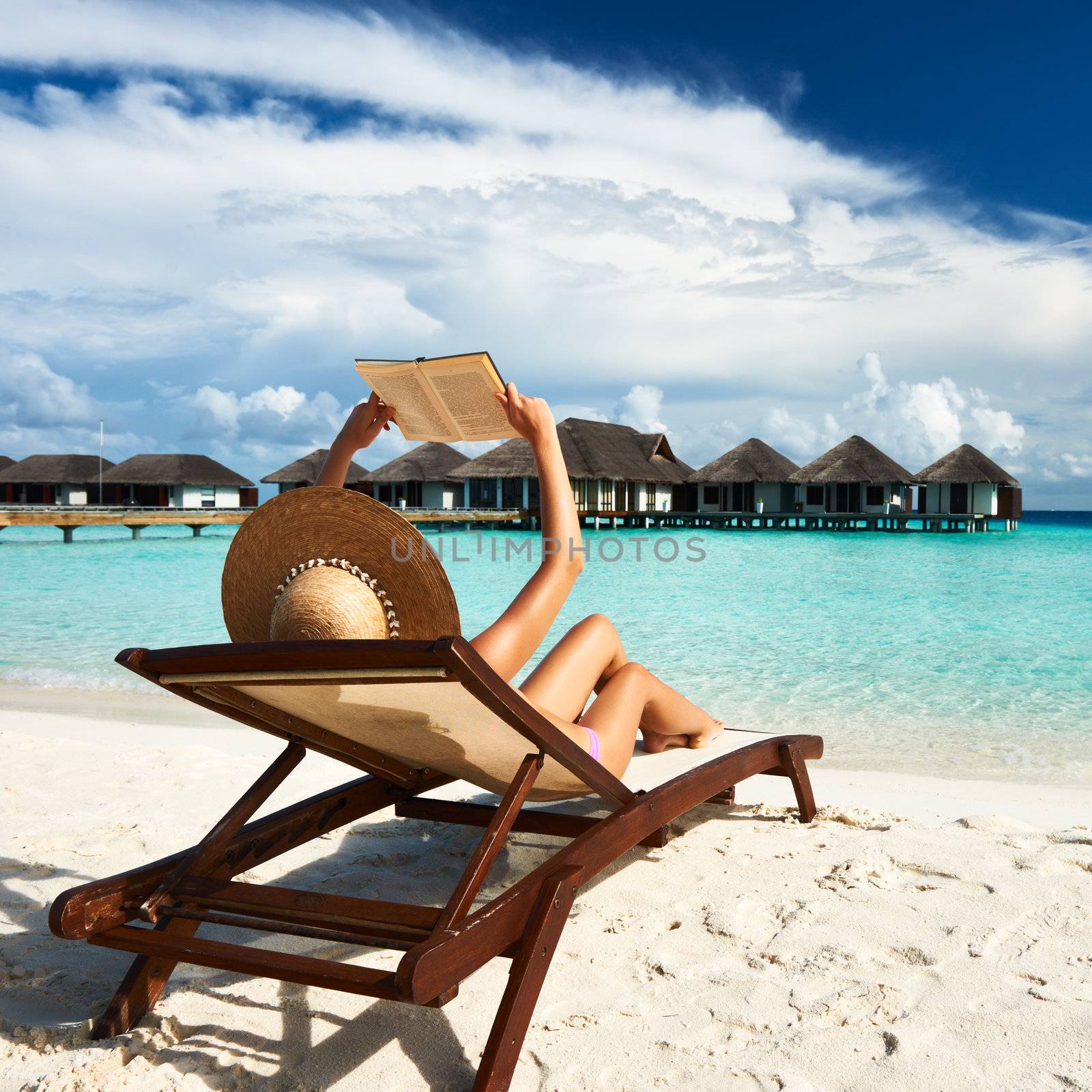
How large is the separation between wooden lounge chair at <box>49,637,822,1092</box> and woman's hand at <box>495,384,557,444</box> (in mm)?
537

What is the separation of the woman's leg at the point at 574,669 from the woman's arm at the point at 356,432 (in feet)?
2.07

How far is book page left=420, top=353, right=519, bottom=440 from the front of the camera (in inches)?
68.6

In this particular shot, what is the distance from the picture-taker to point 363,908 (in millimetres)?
1580

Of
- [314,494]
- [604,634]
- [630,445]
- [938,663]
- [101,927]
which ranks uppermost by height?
[630,445]

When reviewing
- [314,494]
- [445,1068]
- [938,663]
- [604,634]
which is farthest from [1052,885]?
[938,663]

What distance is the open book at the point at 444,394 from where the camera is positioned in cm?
177

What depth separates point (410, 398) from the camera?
1970mm

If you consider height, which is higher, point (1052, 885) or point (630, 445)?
point (630, 445)

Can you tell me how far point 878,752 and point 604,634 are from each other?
10.8ft

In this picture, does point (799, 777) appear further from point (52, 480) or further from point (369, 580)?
point (52, 480)

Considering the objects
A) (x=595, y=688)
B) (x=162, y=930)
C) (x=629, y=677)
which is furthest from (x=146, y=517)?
(x=162, y=930)

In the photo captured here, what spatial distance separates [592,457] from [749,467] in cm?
671

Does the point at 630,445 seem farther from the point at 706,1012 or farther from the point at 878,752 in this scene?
the point at 706,1012

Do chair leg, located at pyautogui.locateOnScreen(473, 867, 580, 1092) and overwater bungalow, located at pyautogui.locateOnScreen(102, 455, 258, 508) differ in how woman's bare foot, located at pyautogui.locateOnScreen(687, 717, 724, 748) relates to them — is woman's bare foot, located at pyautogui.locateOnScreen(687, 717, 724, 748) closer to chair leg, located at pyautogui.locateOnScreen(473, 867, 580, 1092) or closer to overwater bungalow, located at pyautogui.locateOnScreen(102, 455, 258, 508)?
chair leg, located at pyautogui.locateOnScreen(473, 867, 580, 1092)
